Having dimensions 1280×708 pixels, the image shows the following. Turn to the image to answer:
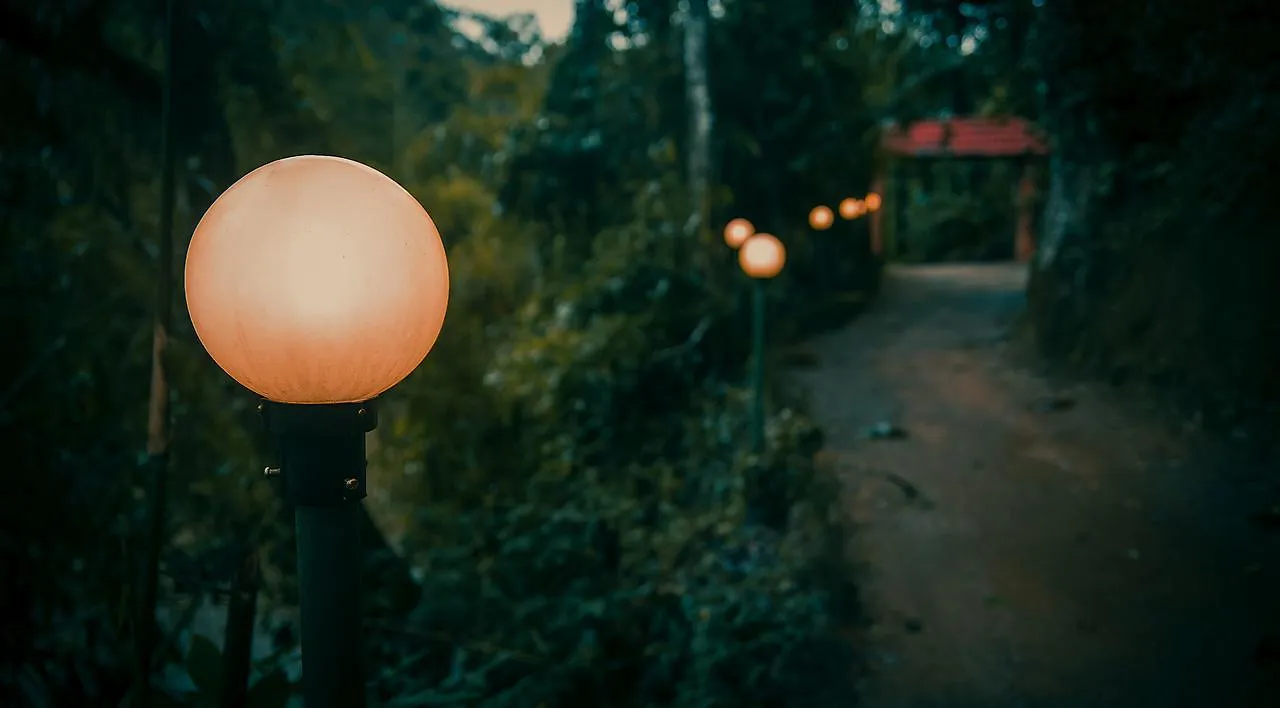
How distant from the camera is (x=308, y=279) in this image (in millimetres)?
1333

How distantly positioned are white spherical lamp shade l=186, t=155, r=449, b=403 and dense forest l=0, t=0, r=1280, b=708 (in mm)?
435

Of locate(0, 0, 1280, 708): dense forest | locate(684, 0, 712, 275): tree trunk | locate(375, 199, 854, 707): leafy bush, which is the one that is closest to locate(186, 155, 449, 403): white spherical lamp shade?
locate(0, 0, 1280, 708): dense forest

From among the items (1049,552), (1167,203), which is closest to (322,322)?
(1049,552)

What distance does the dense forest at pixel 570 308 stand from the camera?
12.5ft

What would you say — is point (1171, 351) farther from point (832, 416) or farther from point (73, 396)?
point (73, 396)

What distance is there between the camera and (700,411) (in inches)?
404

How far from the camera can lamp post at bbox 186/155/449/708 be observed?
52.7 inches

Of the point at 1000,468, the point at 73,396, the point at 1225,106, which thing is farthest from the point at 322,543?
the point at 1225,106

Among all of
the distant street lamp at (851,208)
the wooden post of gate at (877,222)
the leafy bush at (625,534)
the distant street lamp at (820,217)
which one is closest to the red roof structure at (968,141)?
the wooden post of gate at (877,222)

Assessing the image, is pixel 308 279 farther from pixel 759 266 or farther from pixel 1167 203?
pixel 1167 203

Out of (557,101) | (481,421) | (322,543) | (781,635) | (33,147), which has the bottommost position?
(781,635)

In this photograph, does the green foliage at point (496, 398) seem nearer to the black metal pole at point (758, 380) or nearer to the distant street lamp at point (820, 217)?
the black metal pole at point (758, 380)

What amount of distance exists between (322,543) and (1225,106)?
27.0 feet

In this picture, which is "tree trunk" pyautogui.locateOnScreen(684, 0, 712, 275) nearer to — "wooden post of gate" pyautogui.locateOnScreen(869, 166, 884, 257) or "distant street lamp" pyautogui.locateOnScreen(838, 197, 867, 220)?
"distant street lamp" pyautogui.locateOnScreen(838, 197, 867, 220)
